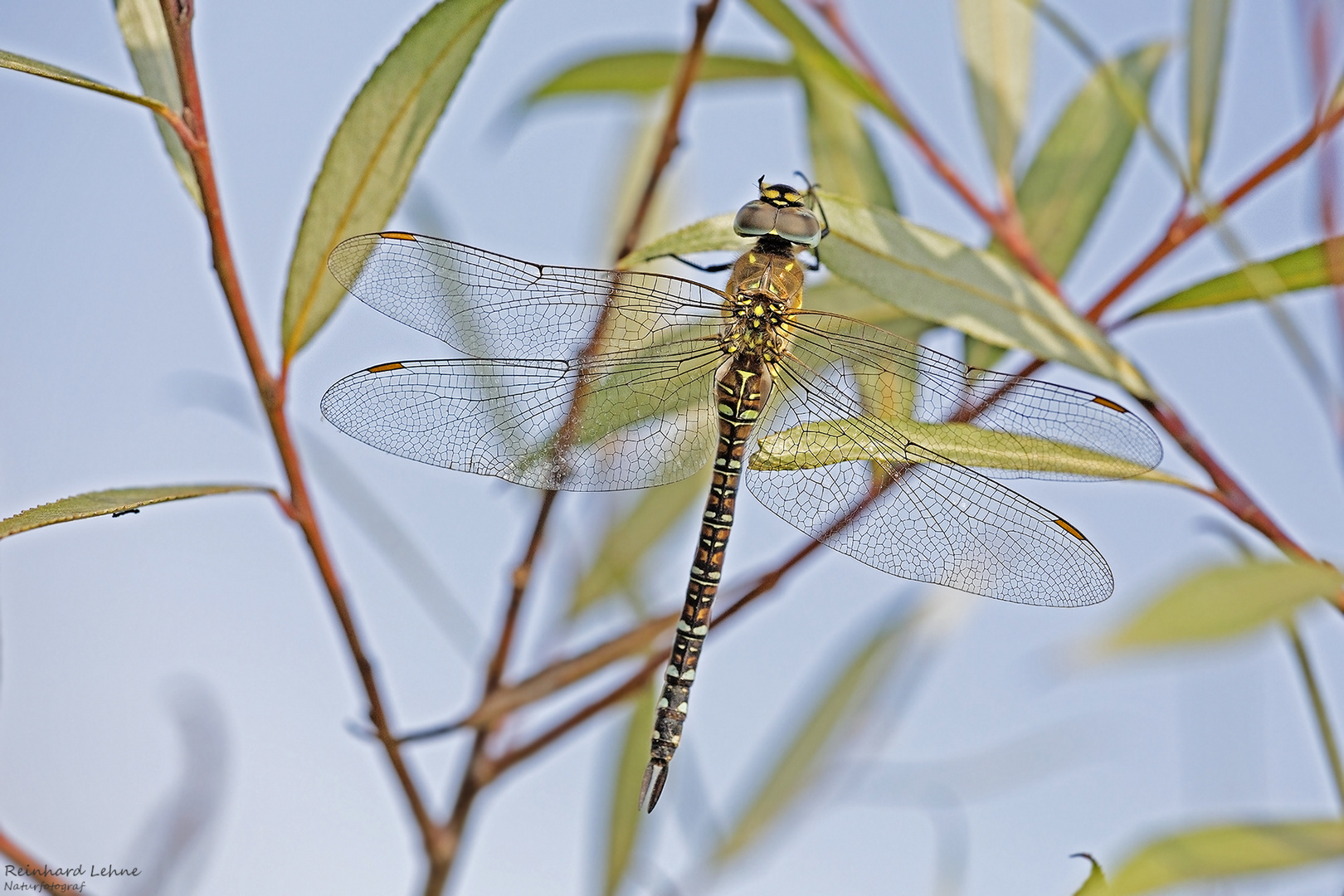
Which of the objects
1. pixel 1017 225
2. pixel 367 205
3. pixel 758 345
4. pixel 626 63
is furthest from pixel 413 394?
pixel 1017 225

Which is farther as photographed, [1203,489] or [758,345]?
[758,345]

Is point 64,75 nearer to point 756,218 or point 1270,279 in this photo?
point 756,218

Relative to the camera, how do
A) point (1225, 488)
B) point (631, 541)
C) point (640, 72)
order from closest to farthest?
point (1225, 488) < point (640, 72) < point (631, 541)

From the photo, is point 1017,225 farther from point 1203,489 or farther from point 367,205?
point 367,205

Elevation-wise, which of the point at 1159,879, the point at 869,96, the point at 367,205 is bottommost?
the point at 1159,879

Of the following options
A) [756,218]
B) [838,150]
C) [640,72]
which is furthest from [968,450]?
[640,72]

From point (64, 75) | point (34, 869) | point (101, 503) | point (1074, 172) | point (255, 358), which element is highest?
point (1074, 172)
